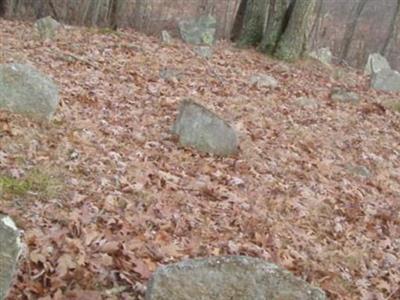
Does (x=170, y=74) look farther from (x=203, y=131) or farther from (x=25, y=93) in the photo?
(x=25, y=93)

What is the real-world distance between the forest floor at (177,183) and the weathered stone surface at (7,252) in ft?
1.33

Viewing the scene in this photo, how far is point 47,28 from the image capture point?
36.0 feet

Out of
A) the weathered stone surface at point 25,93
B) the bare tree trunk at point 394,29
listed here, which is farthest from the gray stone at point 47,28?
the bare tree trunk at point 394,29

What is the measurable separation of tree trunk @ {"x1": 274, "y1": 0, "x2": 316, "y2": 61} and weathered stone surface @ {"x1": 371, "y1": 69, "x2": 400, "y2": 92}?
5.67 ft

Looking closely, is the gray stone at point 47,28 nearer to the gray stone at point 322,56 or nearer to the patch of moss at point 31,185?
the gray stone at point 322,56

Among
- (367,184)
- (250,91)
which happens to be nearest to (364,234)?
(367,184)

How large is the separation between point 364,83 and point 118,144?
7666mm

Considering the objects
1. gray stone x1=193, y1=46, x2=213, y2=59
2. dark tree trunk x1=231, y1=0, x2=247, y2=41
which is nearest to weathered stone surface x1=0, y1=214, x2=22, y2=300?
gray stone x1=193, y1=46, x2=213, y2=59

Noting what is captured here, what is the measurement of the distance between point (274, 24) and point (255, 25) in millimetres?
1005

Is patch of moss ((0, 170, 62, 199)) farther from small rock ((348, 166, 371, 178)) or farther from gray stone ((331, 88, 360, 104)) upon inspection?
gray stone ((331, 88, 360, 104))

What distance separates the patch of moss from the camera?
479cm

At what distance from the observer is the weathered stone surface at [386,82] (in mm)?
12086

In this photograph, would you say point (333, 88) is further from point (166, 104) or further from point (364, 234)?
point (364, 234)

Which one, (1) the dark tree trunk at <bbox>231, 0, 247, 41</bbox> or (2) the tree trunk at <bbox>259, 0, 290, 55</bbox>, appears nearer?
(2) the tree trunk at <bbox>259, 0, 290, 55</bbox>
